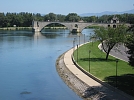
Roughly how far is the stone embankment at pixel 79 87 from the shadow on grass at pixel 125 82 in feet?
7.52

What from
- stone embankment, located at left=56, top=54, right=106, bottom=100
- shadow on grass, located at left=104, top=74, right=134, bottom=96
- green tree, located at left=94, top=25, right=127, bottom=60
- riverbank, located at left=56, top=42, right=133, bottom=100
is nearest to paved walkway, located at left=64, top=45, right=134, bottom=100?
riverbank, located at left=56, top=42, right=133, bottom=100

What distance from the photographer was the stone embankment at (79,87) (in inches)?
988

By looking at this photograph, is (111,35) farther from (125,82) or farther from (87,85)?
(87,85)

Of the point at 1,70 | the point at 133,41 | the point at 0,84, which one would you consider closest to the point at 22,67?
the point at 1,70

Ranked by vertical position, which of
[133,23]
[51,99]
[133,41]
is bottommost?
[51,99]

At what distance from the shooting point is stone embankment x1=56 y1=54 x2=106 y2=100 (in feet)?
82.3

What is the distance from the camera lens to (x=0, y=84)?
3188 centimetres

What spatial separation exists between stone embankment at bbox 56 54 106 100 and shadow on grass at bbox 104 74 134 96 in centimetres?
229

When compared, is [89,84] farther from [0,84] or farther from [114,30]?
[114,30]

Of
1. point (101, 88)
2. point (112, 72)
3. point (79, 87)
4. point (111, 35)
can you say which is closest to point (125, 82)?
point (101, 88)

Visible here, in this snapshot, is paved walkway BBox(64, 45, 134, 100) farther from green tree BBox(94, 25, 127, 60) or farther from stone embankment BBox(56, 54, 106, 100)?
green tree BBox(94, 25, 127, 60)

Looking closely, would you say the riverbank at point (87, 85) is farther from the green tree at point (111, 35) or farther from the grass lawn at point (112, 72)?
the green tree at point (111, 35)

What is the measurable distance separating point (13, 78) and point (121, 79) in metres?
14.0

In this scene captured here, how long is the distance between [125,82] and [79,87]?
493cm
